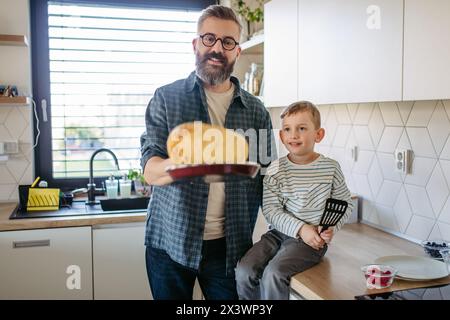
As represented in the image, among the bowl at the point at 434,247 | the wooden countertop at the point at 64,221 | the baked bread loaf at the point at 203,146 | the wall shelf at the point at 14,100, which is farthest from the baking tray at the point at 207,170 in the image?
the wall shelf at the point at 14,100

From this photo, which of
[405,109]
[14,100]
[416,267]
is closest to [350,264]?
[416,267]

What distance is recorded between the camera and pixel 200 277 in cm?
120

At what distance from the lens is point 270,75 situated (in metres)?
1.87

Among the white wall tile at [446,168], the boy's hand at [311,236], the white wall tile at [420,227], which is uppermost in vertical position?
the white wall tile at [446,168]

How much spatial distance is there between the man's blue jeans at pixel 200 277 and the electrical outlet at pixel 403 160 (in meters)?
0.66

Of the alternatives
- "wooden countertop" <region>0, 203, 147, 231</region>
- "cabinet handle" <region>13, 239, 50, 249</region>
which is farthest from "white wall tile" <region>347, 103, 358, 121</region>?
"cabinet handle" <region>13, 239, 50, 249</region>

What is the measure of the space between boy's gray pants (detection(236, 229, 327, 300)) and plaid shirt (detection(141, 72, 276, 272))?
0.11ft

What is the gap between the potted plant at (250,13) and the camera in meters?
2.21

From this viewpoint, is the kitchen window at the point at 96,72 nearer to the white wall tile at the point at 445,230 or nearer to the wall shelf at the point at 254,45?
the wall shelf at the point at 254,45

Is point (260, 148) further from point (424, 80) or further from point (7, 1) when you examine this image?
point (7, 1)

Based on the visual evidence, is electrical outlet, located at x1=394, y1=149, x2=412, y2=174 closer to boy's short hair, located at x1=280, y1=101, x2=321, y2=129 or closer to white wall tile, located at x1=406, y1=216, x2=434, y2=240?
white wall tile, located at x1=406, y1=216, x2=434, y2=240

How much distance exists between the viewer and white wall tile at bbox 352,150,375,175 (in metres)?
1.66

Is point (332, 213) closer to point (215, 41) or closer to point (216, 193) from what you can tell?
point (216, 193)
